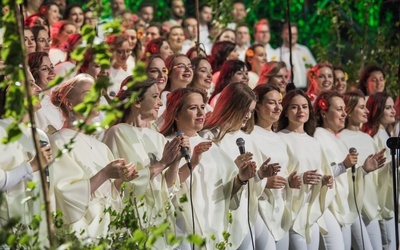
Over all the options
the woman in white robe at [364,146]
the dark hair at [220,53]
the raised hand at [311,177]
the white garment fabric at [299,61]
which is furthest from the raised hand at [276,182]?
the white garment fabric at [299,61]

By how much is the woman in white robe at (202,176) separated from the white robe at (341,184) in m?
1.46

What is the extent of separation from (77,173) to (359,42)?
7.38 m

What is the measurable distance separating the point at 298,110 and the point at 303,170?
19.0 inches

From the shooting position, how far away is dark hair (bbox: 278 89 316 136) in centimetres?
895

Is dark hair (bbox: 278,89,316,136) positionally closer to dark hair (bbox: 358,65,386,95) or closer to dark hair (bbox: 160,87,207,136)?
dark hair (bbox: 160,87,207,136)

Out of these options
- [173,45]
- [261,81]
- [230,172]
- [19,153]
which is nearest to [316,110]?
[261,81]

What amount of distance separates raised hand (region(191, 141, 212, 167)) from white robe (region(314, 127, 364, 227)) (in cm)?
194

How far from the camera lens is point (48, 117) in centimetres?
786

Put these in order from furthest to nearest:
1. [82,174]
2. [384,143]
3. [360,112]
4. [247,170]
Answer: [384,143] < [360,112] < [247,170] < [82,174]

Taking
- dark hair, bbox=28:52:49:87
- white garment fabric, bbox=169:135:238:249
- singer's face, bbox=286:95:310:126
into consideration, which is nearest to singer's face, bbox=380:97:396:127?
singer's face, bbox=286:95:310:126

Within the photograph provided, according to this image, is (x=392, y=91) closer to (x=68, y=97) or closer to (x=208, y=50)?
(x=208, y=50)

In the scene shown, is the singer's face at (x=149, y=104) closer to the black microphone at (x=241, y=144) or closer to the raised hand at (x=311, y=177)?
the black microphone at (x=241, y=144)

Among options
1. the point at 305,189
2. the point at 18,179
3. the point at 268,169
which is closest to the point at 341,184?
the point at 305,189

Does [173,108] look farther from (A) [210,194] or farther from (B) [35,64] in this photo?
(B) [35,64]
